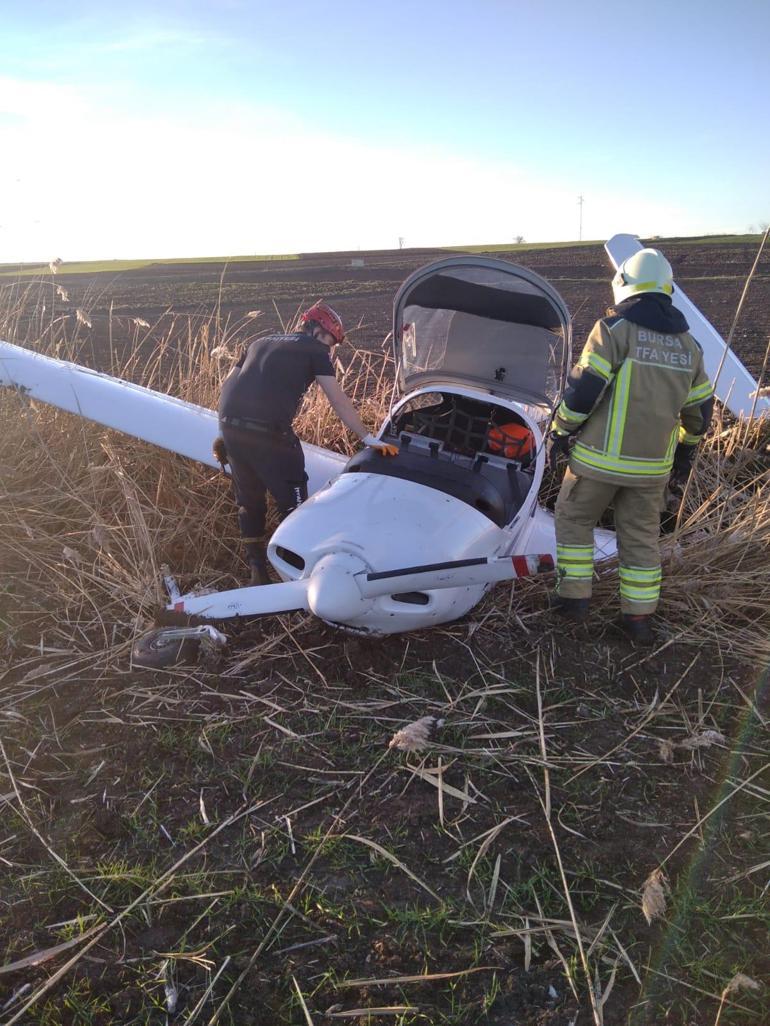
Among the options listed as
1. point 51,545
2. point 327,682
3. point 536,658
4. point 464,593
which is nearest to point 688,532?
point 536,658

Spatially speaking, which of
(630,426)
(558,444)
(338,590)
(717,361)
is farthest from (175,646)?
(717,361)

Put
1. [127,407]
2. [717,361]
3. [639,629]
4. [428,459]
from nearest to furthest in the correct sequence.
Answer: [639,629] → [428,459] → [127,407] → [717,361]

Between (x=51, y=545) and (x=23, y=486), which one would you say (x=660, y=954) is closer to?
(x=51, y=545)

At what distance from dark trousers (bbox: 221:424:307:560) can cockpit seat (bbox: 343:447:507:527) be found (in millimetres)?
575

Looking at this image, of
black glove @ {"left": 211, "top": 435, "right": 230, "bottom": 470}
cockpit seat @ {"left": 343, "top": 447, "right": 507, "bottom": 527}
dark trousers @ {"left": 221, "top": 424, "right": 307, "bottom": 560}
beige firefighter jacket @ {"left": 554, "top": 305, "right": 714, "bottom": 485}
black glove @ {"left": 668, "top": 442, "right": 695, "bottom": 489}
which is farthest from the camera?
black glove @ {"left": 211, "top": 435, "right": 230, "bottom": 470}

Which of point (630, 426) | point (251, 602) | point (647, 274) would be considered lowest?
point (251, 602)

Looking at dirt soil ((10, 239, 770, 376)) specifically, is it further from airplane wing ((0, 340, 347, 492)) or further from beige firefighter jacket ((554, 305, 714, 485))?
beige firefighter jacket ((554, 305, 714, 485))

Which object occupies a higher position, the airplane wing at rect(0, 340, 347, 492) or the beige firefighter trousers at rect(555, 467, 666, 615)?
the airplane wing at rect(0, 340, 347, 492)

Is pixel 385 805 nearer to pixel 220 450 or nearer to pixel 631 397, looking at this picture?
pixel 631 397

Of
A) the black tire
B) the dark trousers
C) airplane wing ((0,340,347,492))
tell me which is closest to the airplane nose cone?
the black tire

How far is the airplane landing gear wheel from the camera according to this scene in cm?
400

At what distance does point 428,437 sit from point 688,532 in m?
2.05

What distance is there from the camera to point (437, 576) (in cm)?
348

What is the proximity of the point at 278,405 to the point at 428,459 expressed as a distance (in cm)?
105
